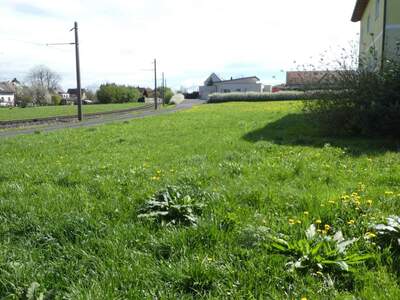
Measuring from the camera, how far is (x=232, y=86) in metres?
90.9

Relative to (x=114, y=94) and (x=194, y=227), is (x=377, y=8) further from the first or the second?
(x=114, y=94)

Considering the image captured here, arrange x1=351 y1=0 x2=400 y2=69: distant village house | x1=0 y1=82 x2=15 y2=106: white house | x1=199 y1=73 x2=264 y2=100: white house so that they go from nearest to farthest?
A: x1=351 y1=0 x2=400 y2=69: distant village house → x1=199 y1=73 x2=264 y2=100: white house → x1=0 y1=82 x2=15 y2=106: white house

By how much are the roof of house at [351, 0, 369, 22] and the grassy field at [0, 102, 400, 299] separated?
61.5ft

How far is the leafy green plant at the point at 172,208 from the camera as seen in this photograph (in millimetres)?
3824

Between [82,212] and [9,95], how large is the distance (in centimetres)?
11565

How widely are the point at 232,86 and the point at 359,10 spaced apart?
220ft

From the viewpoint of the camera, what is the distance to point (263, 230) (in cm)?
338

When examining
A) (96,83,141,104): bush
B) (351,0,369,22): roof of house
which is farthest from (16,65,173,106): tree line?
(351,0,369,22): roof of house

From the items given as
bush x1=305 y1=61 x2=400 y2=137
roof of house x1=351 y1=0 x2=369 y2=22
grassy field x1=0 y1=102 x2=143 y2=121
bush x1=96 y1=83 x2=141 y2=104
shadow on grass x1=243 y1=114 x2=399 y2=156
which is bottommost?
grassy field x1=0 y1=102 x2=143 y2=121

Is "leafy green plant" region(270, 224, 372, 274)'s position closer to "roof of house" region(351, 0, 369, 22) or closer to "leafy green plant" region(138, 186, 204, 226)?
"leafy green plant" region(138, 186, 204, 226)

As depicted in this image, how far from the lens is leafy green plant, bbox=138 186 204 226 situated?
12.5ft

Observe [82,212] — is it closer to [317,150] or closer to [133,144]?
[317,150]

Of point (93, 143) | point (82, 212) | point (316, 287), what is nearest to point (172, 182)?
point (82, 212)

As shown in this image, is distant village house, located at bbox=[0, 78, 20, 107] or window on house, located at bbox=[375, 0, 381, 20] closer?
window on house, located at bbox=[375, 0, 381, 20]
